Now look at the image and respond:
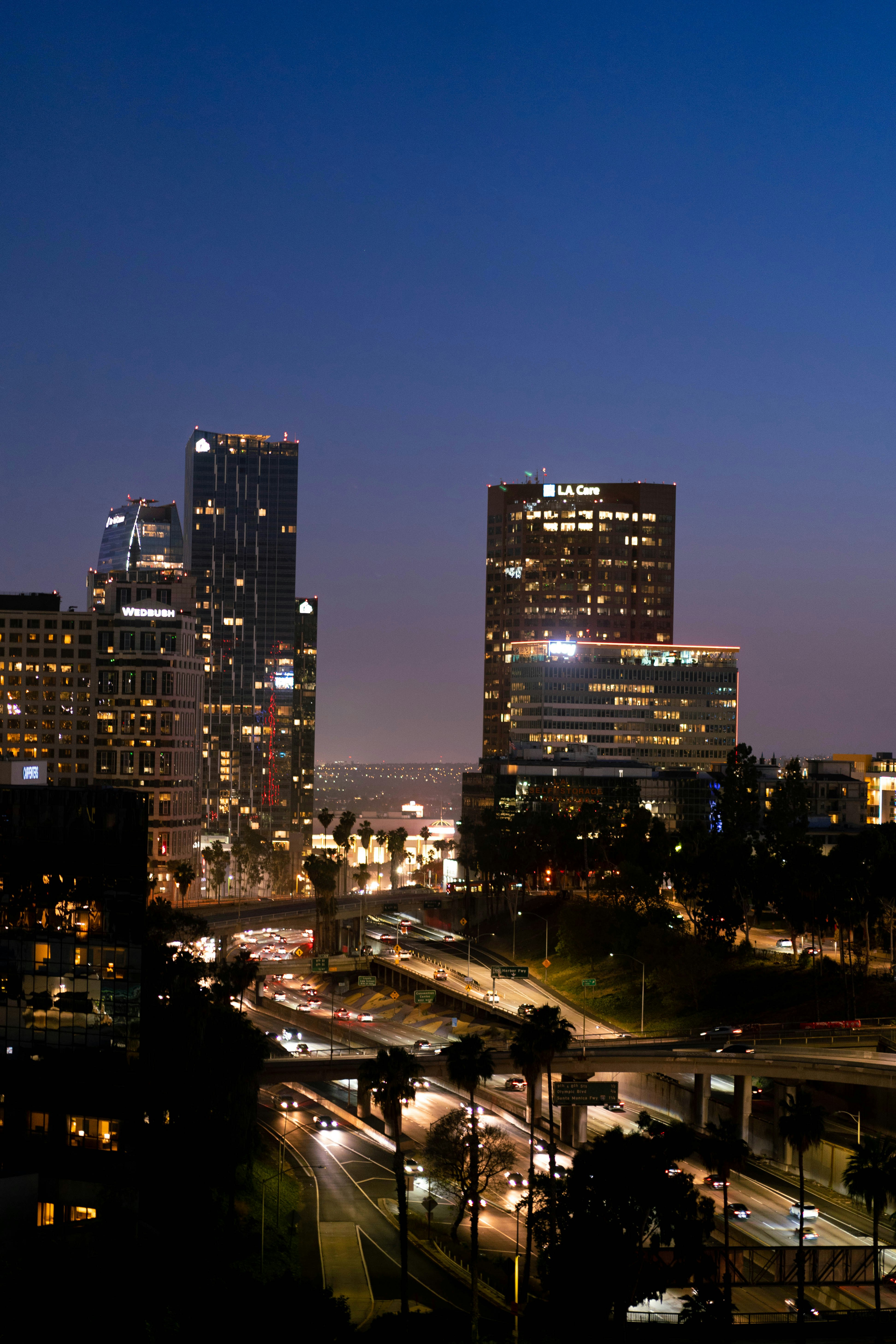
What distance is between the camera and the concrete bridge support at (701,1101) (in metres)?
131

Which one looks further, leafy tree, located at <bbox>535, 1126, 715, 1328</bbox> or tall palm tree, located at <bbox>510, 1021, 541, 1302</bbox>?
tall palm tree, located at <bbox>510, 1021, 541, 1302</bbox>

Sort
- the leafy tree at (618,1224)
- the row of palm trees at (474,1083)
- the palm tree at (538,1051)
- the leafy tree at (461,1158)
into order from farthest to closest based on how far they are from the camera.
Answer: the leafy tree at (461,1158), the palm tree at (538,1051), the row of palm trees at (474,1083), the leafy tree at (618,1224)

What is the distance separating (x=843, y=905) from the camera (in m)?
151

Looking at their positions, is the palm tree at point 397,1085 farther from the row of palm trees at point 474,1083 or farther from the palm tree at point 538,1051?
the palm tree at point 538,1051

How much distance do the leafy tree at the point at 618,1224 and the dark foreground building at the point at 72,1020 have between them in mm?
31984

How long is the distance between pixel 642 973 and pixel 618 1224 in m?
90.6

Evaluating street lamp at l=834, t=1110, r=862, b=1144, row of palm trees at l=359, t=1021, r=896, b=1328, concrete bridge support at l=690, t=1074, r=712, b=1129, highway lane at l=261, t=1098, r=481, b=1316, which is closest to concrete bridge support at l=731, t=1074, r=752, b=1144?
concrete bridge support at l=690, t=1074, r=712, b=1129

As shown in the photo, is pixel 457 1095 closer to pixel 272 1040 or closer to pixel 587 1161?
pixel 272 1040

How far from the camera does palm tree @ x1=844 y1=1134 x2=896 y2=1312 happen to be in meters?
80.5

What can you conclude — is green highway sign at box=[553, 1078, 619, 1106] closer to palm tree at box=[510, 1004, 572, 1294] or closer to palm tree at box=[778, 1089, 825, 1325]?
palm tree at box=[510, 1004, 572, 1294]

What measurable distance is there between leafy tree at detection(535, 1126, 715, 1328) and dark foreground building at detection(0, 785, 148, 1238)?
31984 millimetres

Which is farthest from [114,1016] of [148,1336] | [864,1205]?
[864,1205]

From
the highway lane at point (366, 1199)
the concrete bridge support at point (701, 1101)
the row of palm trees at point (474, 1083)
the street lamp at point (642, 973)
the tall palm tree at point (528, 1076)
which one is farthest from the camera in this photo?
the street lamp at point (642, 973)

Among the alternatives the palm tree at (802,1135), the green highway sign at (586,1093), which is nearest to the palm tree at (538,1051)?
the green highway sign at (586,1093)
